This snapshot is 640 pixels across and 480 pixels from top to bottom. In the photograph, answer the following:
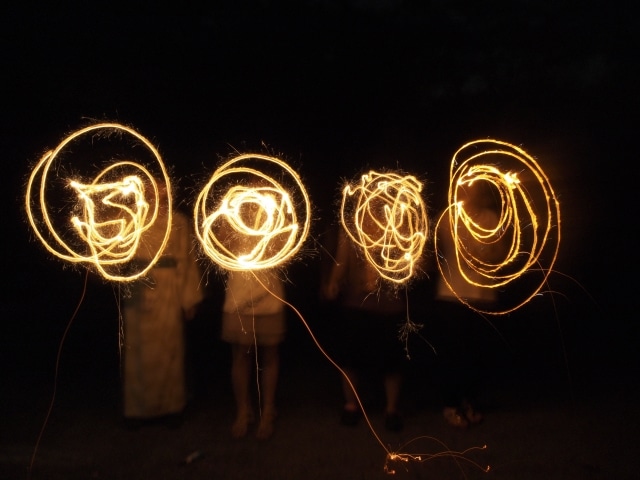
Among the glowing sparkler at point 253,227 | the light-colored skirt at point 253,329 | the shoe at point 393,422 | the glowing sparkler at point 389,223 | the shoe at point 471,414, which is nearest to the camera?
the glowing sparkler at point 253,227

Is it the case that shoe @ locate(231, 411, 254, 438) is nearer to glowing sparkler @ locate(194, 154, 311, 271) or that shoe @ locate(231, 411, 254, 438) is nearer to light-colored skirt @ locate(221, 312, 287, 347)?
light-colored skirt @ locate(221, 312, 287, 347)

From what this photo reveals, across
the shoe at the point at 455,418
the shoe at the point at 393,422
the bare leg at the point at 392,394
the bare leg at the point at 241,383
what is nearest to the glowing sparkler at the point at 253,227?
the bare leg at the point at 241,383

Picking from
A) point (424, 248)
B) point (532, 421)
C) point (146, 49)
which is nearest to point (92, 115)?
point (146, 49)

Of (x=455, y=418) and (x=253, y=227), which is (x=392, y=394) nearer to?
(x=455, y=418)

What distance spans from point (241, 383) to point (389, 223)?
5.37ft

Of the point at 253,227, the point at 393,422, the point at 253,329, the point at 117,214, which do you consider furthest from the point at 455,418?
the point at 117,214

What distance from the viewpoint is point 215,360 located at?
680cm

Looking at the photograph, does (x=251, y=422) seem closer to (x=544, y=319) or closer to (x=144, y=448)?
(x=144, y=448)

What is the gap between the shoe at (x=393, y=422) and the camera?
4.80m

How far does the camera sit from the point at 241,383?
467cm

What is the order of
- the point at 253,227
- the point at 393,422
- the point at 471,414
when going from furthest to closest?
the point at 471,414 → the point at 393,422 → the point at 253,227

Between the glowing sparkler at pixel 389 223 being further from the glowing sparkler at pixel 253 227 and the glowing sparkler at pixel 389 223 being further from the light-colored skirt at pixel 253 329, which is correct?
the light-colored skirt at pixel 253 329

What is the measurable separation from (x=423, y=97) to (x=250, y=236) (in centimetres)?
328

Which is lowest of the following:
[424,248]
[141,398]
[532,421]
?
[532,421]
